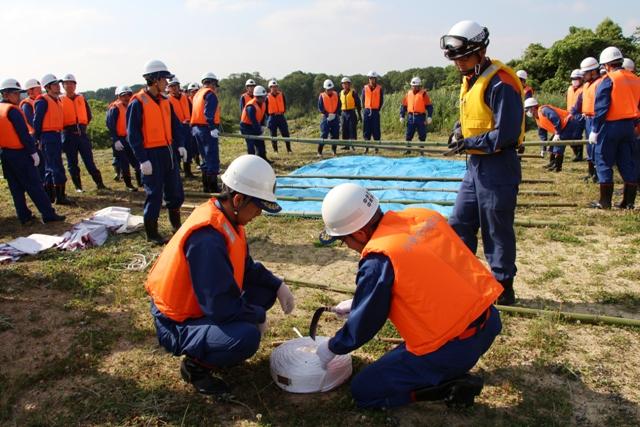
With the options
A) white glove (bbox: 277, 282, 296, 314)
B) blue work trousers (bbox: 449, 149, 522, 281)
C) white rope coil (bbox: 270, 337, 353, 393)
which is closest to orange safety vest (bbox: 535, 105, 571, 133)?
→ blue work trousers (bbox: 449, 149, 522, 281)

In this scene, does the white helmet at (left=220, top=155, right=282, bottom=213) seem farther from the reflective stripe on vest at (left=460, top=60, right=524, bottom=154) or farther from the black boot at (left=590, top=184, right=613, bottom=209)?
the black boot at (left=590, top=184, right=613, bottom=209)

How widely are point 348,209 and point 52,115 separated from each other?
764cm

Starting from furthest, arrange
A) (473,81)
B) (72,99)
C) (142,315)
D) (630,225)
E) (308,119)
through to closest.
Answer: (308,119) < (72,99) < (630,225) < (142,315) < (473,81)

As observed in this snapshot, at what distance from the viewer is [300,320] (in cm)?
418

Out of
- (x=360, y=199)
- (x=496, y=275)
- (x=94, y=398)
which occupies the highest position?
(x=360, y=199)

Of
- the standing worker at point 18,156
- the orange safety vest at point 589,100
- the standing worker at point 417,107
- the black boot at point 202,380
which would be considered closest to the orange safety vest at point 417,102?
the standing worker at point 417,107

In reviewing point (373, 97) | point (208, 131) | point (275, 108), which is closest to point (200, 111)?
point (208, 131)

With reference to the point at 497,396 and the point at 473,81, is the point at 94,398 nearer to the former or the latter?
the point at 497,396

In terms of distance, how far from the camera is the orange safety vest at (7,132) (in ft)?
22.7

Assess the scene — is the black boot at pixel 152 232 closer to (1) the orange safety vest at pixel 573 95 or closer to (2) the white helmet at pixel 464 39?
(2) the white helmet at pixel 464 39

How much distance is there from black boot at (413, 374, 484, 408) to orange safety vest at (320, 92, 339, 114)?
39.6 ft

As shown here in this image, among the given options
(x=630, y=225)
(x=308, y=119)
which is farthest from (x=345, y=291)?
(x=308, y=119)

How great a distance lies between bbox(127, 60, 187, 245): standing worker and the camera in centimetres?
600

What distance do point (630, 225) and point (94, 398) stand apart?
20.4 ft
